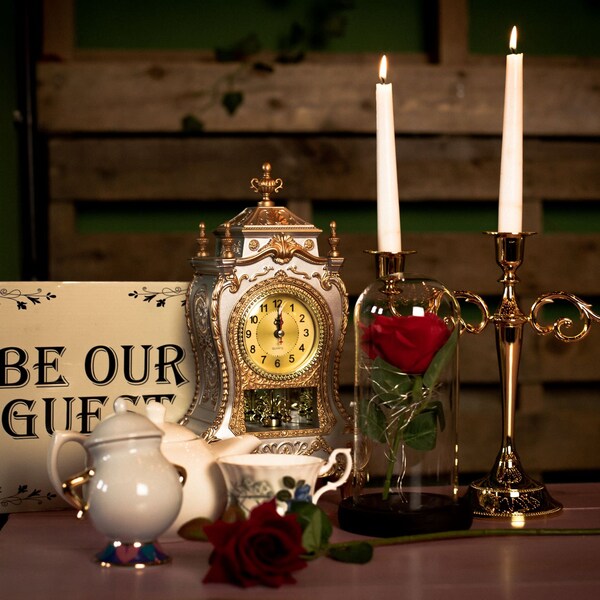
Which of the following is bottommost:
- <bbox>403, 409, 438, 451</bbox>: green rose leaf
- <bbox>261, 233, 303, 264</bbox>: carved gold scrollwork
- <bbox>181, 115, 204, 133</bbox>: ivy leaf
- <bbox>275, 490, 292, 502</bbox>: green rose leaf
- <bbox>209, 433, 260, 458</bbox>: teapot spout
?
<bbox>275, 490, 292, 502</bbox>: green rose leaf

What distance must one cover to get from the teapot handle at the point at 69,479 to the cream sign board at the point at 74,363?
0.75 ft

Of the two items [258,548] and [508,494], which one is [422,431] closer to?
[508,494]

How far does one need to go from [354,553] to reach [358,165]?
1.71 metres

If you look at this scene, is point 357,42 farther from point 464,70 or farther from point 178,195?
point 178,195

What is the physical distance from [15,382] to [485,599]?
0.67 meters

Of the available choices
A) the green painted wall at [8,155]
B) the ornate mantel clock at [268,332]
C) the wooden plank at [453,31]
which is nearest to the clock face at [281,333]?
the ornate mantel clock at [268,332]

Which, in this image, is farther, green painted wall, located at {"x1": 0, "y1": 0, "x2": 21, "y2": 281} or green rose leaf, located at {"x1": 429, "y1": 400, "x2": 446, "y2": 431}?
green painted wall, located at {"x1": 0, "y1": 0, "x2": 21, "y2": 281}

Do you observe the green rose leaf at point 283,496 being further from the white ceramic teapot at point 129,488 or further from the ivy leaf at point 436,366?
the ivy leaf at point 436,366

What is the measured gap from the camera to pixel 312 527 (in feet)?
3.16

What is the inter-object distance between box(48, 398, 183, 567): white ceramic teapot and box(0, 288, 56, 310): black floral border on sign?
1.17 feet

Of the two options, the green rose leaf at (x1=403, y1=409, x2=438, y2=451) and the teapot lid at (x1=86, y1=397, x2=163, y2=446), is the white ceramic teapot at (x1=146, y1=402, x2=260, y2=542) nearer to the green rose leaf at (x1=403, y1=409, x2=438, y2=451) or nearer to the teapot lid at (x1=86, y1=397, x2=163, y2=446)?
the teapot lid at (x1=86, y1=397, x2=163, y2=446)

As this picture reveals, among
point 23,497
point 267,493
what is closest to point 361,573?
point 267,493

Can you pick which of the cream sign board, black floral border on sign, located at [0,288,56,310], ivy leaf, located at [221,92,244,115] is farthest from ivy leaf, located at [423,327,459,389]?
ivy leaf, located at [221,92,244,115]

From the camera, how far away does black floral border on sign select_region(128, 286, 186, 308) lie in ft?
4.42
